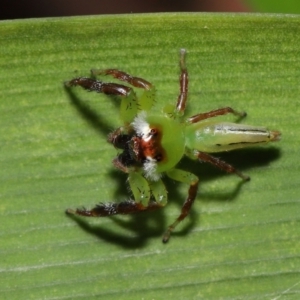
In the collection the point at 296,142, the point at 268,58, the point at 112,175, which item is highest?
the point at 268,58

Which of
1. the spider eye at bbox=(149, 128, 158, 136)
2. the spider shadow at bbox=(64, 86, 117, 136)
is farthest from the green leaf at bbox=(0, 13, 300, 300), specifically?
the spider eye at bbox=(149, 128, 158, 136)

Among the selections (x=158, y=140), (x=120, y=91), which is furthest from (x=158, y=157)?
(x=120, y=91)

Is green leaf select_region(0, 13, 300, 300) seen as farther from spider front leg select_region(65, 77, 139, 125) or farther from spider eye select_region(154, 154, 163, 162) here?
spider eye select_region(154, 154, 163, 162)

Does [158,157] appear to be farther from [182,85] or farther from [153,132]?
[182,85]

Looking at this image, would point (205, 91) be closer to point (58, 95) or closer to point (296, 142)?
point (296, 142)

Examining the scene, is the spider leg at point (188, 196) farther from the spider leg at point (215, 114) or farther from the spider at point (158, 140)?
the spider leg at point (215, 114)

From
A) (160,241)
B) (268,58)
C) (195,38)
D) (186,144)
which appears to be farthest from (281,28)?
(160,241)

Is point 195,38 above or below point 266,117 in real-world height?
above
